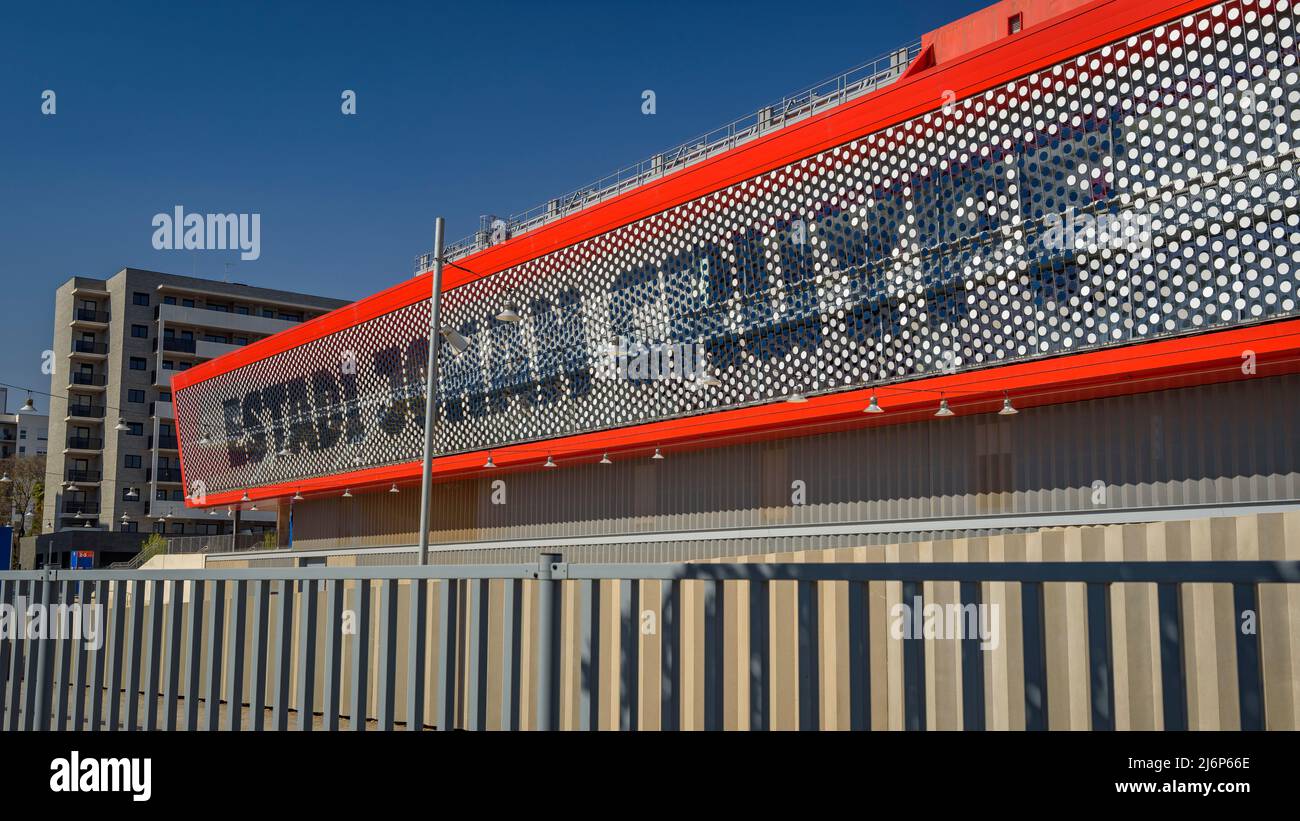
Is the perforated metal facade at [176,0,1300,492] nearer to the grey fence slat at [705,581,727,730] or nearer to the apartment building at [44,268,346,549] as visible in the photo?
the grey fence slat at [705,581,727,730]

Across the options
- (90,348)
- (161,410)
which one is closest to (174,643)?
(161,410)

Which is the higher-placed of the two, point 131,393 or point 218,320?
point 218,320

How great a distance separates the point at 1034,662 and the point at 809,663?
735mm

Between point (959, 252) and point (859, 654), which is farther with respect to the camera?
point (959, 252)

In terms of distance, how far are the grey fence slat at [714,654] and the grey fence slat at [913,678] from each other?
0.62 metres

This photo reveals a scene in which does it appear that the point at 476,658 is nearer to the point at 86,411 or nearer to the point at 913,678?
the point at 913,678

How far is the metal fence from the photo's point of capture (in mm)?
3414

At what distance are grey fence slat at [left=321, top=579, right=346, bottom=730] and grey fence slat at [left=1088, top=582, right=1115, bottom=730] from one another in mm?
2954

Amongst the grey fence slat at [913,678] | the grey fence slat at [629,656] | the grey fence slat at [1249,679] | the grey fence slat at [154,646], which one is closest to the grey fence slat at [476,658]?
the grey fence slat at [629,656]

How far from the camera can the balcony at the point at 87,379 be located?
7719 cm

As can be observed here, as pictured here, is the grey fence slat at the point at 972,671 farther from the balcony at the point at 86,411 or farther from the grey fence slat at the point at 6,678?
the balcony at the point at 86,411

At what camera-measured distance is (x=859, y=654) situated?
369 centimetres

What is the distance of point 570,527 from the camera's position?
29.5m

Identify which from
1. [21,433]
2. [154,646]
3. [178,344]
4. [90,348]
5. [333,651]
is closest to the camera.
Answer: [333,651]
